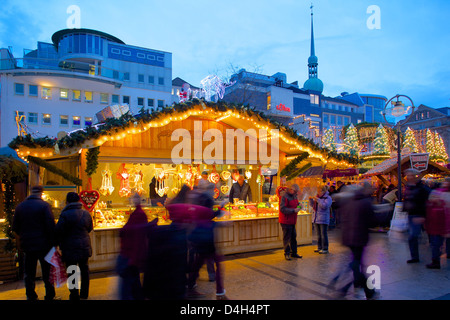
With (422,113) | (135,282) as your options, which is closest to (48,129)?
(135,282)

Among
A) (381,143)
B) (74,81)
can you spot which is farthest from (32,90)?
(381,143)

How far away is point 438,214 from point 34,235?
7.37 m

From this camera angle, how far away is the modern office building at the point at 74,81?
2897cm

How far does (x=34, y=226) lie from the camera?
460cm

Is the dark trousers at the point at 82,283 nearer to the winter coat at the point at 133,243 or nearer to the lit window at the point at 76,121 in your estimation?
the winter coat at the point at 133,243

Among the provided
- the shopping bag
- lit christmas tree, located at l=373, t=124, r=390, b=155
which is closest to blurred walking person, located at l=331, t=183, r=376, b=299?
the shopping bag

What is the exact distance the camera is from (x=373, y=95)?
68.6 m

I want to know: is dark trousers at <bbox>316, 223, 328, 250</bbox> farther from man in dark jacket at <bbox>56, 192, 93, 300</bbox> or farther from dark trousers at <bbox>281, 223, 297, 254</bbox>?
man in dark jacket at <bbox>56, 192, 93, 300</bbox>

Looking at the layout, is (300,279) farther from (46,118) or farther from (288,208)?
(46,118)

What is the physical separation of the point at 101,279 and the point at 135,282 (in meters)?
2.22

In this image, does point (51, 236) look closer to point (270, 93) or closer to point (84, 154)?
point (84, 154)

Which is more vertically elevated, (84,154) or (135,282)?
(84,154)

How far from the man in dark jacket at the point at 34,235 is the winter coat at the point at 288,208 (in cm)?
463

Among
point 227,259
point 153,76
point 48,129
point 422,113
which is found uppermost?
point 153,76
